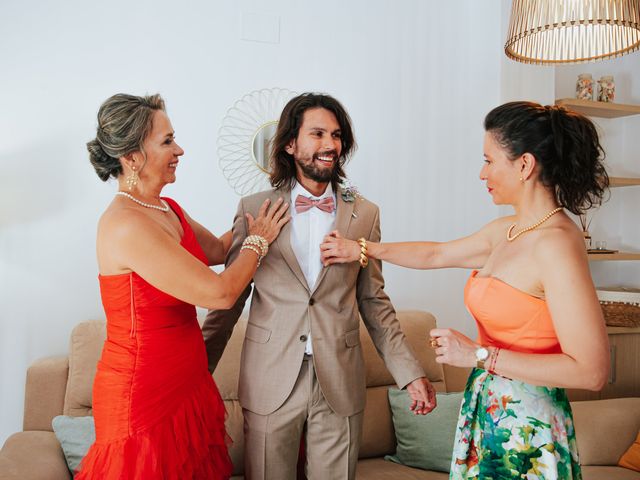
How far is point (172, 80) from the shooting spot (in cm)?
336

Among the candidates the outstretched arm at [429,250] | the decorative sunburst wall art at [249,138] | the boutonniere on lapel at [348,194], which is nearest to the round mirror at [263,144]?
the decorative sunburst wall art at [249,138]

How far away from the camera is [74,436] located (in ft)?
8.46

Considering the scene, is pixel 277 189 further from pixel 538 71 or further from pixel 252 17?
pixel 538 71

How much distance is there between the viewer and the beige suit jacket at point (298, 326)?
82.0 inches

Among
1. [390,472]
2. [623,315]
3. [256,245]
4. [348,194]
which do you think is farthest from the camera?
[623,315]

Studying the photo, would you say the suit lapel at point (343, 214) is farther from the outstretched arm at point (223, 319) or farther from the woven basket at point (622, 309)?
the woven basket at point (622, 309)

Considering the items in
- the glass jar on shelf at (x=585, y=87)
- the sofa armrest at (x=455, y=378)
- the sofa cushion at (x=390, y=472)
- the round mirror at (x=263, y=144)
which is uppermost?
the glass jar on shelf at (x=585, y=87)

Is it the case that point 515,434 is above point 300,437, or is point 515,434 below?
above

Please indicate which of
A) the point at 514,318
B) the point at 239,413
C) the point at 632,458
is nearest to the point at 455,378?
the point at 632,458

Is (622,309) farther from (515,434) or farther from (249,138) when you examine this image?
(515,434)

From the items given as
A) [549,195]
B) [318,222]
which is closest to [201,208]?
[318,222]

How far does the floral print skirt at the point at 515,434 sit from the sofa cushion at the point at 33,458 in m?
1.57

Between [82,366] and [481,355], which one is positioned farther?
[82,366]

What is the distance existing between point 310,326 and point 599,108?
2.99 metres
